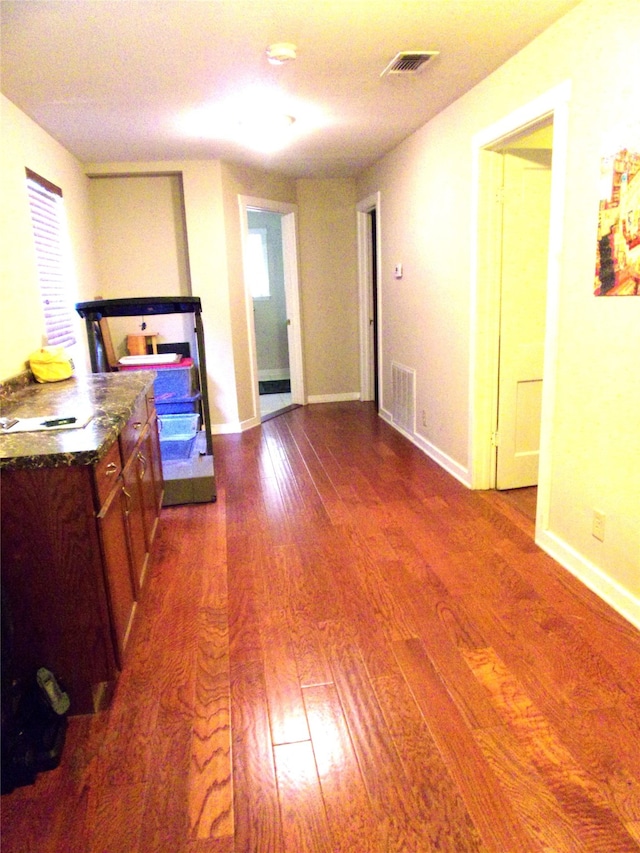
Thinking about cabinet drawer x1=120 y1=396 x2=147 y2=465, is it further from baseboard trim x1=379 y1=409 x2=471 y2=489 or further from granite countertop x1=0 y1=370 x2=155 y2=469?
baseboard trim x1=379 y1=409 x2=471 y2=489

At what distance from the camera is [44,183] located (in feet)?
12.0

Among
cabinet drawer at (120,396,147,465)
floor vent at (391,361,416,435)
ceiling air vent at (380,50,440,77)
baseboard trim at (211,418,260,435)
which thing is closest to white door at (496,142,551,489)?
ceiling air vent at (380,50,440,77)

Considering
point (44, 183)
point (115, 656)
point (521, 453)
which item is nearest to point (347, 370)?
point (521, 453)

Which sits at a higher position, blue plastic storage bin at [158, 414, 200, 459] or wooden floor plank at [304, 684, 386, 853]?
blue plastic storage bin at [158, 414, 200, 459]

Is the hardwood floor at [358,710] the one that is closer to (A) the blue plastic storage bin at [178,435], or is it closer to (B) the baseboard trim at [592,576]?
(B) the baseboard trim at [592,576]

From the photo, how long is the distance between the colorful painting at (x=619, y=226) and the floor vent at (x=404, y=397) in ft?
8.05

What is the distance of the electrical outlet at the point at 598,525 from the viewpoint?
8.02 feet

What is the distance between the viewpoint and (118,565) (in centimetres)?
201

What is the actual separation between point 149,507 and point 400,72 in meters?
2.48

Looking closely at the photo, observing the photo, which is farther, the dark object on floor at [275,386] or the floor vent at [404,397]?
the dark object on floor at [275,386]

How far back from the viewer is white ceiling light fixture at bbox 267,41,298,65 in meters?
2.55

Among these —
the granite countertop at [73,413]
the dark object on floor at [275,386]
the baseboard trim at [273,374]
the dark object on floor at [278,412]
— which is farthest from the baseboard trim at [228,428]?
the baseboard trim at [273,374]

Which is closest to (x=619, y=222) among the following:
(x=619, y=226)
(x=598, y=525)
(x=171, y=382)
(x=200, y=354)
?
(x=619, y=226)

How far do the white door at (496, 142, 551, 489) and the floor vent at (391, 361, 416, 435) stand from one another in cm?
125
